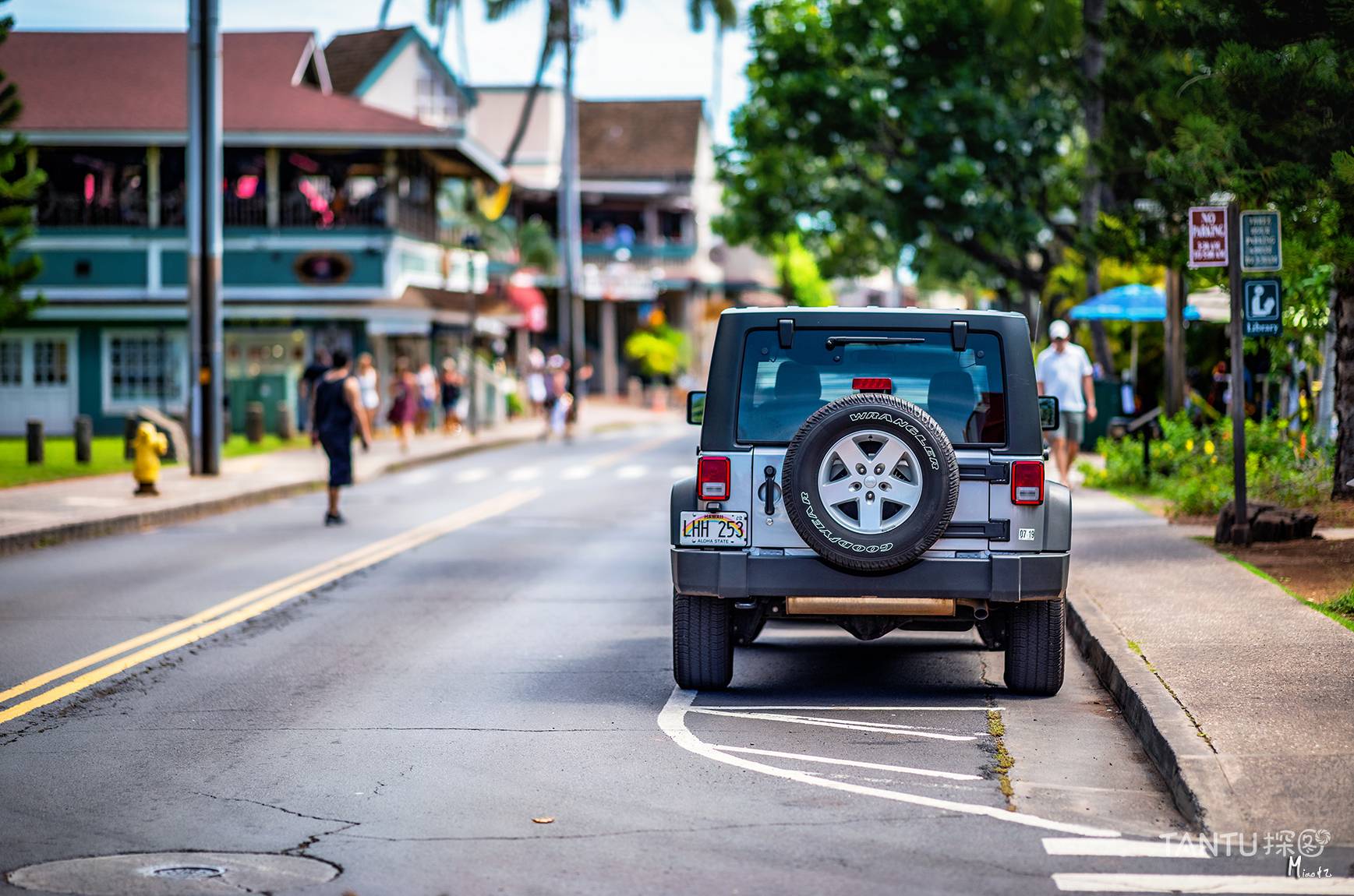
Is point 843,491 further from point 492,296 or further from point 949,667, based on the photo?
point 492,296

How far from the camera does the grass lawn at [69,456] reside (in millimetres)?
27431

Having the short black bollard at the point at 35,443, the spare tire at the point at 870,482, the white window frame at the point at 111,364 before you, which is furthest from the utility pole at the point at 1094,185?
the white window frame at the point at 111,364

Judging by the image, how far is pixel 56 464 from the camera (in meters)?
30.3

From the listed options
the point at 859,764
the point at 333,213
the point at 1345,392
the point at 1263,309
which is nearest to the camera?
the point at 859,764

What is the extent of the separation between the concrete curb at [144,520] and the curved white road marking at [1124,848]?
43.9 ft

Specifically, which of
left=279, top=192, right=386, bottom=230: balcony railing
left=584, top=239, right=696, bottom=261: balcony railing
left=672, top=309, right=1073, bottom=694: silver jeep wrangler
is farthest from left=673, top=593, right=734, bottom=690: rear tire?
left=584, top=239, right=696, bottom=261: balcony railing

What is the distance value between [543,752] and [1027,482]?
8.98ft

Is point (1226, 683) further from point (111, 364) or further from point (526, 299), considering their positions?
point (526, 299)

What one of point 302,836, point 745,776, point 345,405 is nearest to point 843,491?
point 745,776

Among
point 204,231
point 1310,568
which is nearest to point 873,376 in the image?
point 1310,568

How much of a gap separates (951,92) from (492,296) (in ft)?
52.9

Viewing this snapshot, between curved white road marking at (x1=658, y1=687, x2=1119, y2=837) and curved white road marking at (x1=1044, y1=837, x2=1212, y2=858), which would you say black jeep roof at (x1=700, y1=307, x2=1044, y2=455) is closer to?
curved white road marking at (x1=658, y1=687, x2=1119, y2=837)

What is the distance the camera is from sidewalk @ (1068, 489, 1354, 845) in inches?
269

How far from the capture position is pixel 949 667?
35.1 ft
